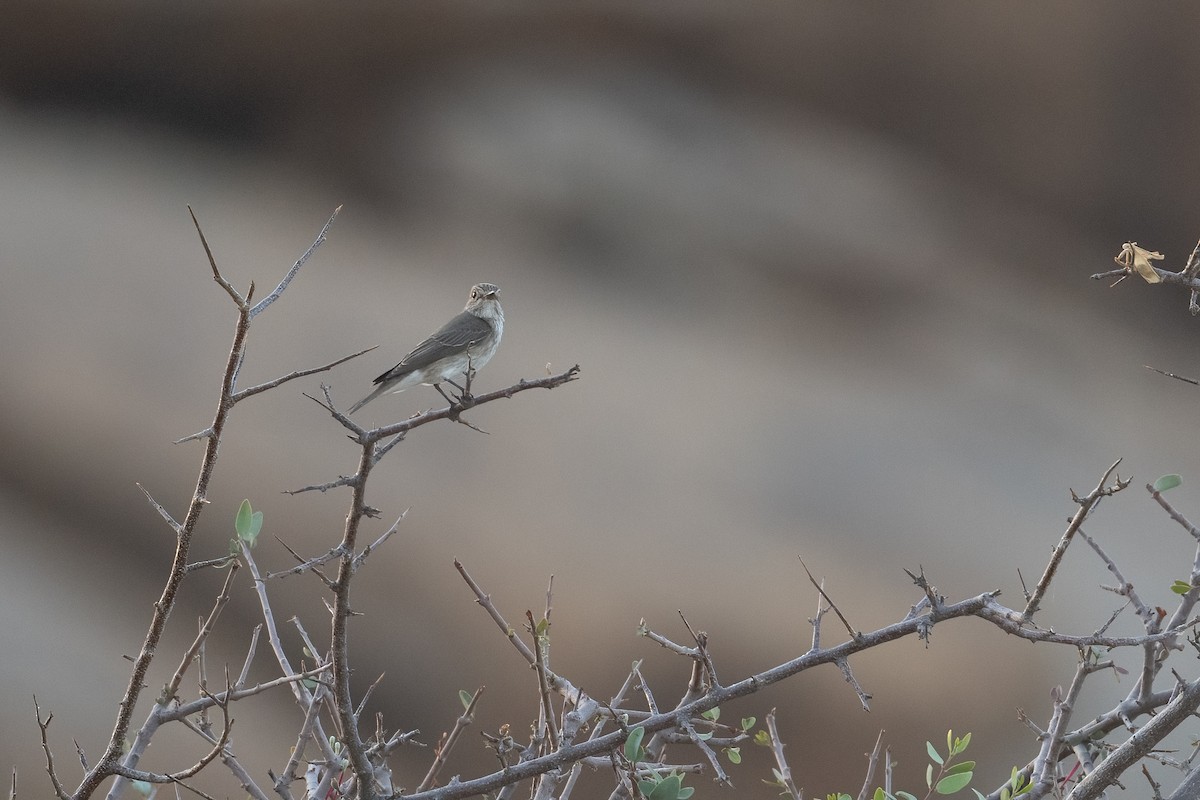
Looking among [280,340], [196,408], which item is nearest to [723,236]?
[280,340]

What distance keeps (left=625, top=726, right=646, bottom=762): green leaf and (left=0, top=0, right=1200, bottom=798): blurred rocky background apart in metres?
6.52

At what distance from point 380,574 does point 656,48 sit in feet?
19.7

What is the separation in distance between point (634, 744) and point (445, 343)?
201 cm

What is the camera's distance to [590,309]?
10477 mm

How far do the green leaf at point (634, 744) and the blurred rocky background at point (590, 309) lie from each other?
6523mm

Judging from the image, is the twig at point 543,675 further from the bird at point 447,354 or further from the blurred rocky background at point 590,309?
the blurred rocky background at point 590,309

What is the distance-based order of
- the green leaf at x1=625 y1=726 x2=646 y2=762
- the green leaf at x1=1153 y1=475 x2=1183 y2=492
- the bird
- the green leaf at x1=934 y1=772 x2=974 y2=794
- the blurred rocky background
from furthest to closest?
1. the blurred rocky background
2. the bird
3. the green leaf at x1=934 y1=772 x2=974 y2=794
4. the green leaf at x1=625 y1=726 x2=646 y2=762
5. the green leaf at x1=1153 y1=475 x2=1183 y2=492

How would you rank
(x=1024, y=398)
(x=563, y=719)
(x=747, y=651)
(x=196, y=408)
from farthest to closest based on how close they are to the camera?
(x=1024, y=398)
(x=196, y=408)
(x=747, y=651)
(x=563, y=719)

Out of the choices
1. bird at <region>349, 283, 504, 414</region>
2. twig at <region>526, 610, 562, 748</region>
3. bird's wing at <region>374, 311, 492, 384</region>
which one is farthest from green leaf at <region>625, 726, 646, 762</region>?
bird's wing at <region>374, 311, 492, 384</region>

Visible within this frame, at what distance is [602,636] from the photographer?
823 centimetres

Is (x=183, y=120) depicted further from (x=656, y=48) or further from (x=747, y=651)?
(x=747, y=651)

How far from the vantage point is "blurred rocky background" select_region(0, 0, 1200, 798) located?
835 centimetres

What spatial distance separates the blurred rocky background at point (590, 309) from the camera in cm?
835

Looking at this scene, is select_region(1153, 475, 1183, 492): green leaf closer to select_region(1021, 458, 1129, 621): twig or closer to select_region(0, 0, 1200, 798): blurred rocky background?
select_region(1021, 458, 1129, 621): twig
